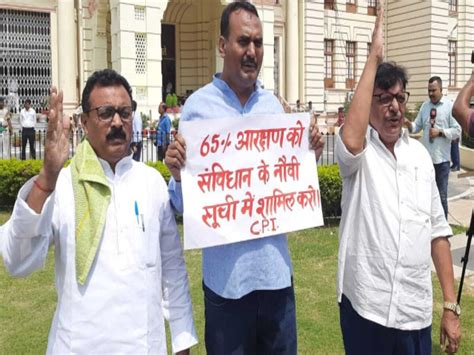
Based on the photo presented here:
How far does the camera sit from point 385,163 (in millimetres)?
2719

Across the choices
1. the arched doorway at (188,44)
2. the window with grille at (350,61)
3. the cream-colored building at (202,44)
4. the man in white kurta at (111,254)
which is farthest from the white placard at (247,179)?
the window with grille at (350,61)

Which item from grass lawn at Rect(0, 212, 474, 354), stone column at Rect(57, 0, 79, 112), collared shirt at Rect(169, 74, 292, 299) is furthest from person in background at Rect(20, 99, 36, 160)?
collared shirt at Rect(169, 74, 292, 299)

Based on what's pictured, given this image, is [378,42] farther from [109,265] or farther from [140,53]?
[140,53]

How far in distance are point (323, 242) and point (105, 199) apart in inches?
227

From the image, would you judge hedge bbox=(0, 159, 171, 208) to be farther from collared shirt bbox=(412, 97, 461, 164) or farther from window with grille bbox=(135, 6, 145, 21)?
window with grille bbox=(135, 6, 145, 21)

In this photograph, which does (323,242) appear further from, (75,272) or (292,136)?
(75,272)

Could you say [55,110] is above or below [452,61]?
below

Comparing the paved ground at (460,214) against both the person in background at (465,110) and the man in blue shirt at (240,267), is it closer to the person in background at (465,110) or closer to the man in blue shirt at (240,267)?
the person in background at (465,110)

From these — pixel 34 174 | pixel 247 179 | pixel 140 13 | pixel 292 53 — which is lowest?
pixel 34 174

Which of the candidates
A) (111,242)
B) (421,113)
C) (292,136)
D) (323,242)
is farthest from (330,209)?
(111,242)

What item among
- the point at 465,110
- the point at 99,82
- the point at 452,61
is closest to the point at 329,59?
the point at 452,61

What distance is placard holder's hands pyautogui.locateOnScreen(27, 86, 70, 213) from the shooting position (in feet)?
6.38

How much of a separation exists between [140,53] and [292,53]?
31.7 feet

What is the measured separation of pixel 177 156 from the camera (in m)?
2.65
